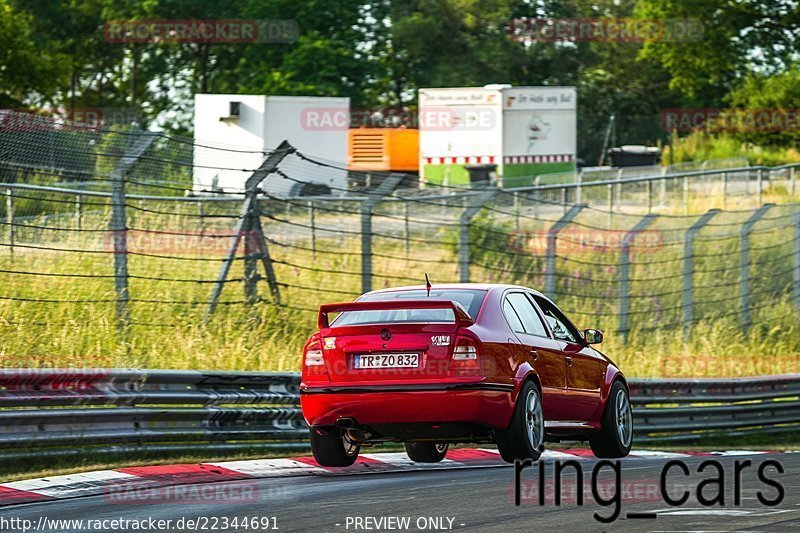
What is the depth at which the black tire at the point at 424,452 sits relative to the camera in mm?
12828

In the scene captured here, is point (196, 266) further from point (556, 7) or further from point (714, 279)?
point (556, 7)

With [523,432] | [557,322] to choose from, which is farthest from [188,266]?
[523,432]

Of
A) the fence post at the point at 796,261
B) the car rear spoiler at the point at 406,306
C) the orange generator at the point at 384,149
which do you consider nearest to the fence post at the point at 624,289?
the fence post at the point at 796,261

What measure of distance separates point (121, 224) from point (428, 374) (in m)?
6.08

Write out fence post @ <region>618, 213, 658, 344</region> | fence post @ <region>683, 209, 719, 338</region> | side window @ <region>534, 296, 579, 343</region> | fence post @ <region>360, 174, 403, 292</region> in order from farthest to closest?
fence post @ <region>683, 209, 719, 338</region> < fence post @ <region>618, 213, 658, 344</region> < fence post @ <region>360, 174, 403, 292</region> < side window @ <region>534, 296, 579, 343</region>

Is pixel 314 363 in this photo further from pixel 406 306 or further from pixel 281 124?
pixel 281 124

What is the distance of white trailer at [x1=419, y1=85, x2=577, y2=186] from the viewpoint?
153 feet

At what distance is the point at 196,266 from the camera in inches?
722

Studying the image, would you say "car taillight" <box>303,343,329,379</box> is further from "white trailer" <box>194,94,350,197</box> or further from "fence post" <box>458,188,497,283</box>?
"white trailer" <box>194,94,350,197</box>

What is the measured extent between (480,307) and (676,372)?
1105 centimetres

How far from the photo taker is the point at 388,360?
10398 millimetres

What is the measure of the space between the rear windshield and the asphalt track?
3.86 feet

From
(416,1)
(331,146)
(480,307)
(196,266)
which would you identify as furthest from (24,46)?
(480,307)

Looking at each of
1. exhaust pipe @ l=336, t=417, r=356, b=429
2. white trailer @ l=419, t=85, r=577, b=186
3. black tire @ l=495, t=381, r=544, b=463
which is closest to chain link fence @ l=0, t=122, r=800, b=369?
exhaust pipe @ l=336, t=417, r=356, b=429
